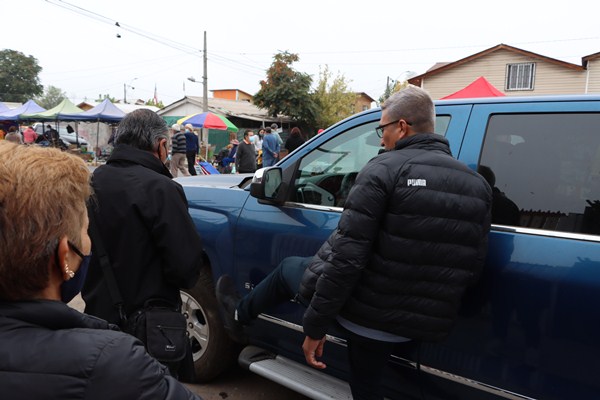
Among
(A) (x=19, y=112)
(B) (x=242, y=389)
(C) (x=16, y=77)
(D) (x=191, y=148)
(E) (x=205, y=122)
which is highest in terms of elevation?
(C) (x=16, y=77)

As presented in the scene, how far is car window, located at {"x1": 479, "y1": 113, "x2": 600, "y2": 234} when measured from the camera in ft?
6.51

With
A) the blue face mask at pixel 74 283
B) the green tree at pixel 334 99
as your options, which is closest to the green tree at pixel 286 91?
the green tree at pixel 334 99

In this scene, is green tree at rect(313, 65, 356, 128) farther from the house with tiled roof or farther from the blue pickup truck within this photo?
the blue pickup truck

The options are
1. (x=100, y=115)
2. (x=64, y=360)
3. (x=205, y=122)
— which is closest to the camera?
(x=64, y=360)

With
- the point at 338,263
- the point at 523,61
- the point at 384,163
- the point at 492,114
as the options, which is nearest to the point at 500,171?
the point at 492,114

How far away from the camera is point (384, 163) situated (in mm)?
2002

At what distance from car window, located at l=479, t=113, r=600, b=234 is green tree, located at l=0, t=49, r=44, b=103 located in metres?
82.1

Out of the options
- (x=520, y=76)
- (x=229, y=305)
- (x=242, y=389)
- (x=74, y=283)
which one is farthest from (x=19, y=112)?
(x=74, y=283)

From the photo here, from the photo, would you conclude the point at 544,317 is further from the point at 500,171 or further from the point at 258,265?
the point at 258,265

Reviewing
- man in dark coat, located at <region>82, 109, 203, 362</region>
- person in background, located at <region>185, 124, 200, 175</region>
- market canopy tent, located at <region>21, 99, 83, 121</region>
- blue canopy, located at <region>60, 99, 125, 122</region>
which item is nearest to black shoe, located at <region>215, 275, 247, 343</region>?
man in dark coat, located at <region>82, 109, 203, 362</region>

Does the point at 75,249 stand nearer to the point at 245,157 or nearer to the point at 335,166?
the point at 335,166

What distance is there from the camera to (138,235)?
7.10 feet

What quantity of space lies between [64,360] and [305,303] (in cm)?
152

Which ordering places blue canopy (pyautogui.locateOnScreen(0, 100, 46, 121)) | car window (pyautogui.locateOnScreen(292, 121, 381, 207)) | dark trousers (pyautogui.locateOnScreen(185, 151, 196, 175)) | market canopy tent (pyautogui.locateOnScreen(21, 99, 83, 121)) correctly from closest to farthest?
car window (pyautogui.locateOnScreen(292, 121, 381, 207))
dark trousers (pyautogui.locateOnScreen(185, 151, 196, 175))
market canopy tent (pyautogui.locateOnScreen(21, 99, 83, 121))
blue canopy (pyautogui.locateOnScreen(0, 100, 46, 121))
